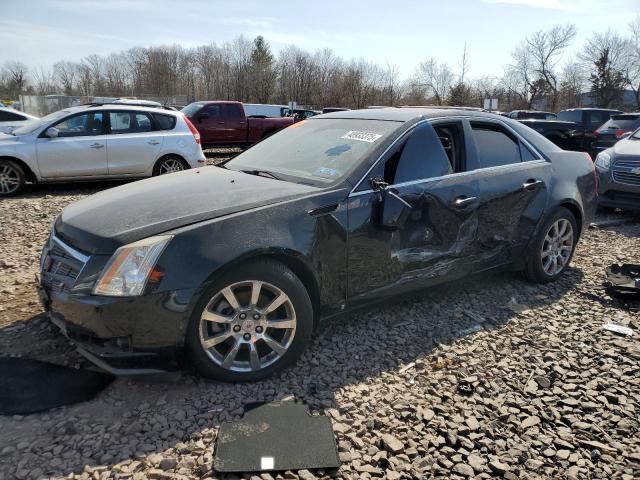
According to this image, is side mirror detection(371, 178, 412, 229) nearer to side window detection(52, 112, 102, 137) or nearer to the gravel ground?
the gravel ground

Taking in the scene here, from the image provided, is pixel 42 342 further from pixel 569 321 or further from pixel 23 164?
pixel 23 164

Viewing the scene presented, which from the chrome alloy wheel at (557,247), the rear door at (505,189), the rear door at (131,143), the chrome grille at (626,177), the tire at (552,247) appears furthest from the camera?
the rear door at (131,143)

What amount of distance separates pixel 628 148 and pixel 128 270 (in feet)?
28.3

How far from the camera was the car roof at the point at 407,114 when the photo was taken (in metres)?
3.97

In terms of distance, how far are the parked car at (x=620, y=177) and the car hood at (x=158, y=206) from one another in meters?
6.80

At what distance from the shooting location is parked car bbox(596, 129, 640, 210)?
7.95 meters

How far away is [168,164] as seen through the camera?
32.7 feet

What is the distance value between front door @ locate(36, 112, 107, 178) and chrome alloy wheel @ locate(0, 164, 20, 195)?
0.42 m

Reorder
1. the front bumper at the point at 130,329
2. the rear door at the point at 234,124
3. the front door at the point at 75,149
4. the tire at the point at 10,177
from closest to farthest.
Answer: the front bumper at the point at 130,329 < the tire at the point at 10,177 < the front door at the point at 75,149 < the rear door at the point at 234,124

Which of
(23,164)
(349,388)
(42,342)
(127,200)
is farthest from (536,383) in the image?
(23,164)

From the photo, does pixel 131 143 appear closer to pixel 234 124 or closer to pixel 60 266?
pixel 60 266

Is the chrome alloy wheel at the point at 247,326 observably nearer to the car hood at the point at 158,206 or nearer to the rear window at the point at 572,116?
the car hood at the point at 158,206

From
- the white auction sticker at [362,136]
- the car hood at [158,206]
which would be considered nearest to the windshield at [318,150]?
the white auction sticker at [362,136]

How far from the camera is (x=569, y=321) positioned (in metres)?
4.12
